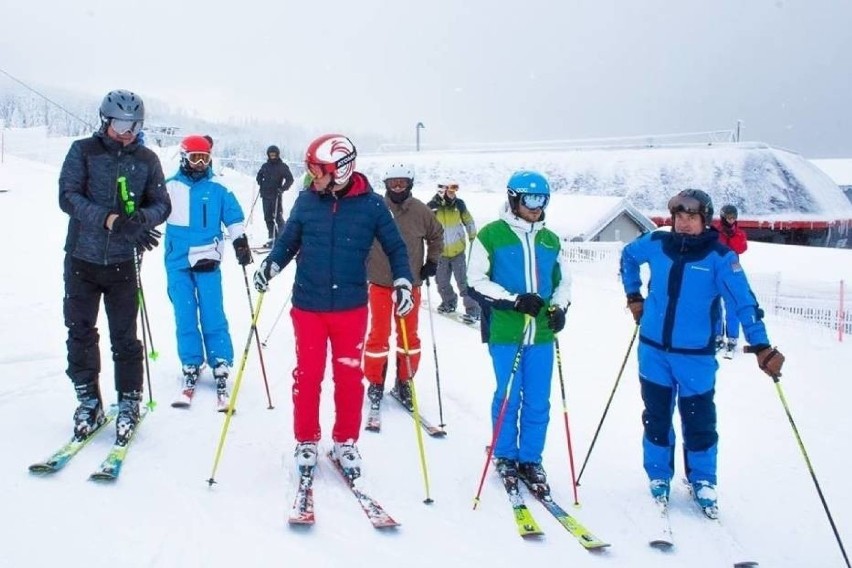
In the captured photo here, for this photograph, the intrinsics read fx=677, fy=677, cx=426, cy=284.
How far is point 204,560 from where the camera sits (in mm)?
3148

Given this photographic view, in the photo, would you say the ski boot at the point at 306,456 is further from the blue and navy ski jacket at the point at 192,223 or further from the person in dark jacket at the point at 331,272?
the blue and navy ski jacket at the point at 192,223

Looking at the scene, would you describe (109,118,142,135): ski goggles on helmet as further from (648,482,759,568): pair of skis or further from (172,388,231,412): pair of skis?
(648,482,759,568): pair of skis

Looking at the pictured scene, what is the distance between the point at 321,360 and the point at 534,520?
61.4 inches

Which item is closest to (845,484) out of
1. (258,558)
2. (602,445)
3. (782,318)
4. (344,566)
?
(602,445)

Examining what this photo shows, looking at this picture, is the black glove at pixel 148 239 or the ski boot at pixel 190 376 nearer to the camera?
the black glove at pixel 148 239

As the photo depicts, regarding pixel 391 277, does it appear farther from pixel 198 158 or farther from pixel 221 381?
pixel 198 158

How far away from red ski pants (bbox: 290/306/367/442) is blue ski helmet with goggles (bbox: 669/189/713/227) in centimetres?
204

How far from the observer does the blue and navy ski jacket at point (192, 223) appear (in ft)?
17.9

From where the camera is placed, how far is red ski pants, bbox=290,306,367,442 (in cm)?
403

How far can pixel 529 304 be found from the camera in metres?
4.04

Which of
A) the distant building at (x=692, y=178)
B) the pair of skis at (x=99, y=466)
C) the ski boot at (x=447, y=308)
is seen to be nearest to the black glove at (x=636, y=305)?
the pair of skis at (x=99, y=466)

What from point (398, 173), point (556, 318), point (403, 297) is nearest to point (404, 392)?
point (398, 173)

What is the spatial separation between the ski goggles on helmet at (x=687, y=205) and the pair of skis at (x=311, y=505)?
2.51 m

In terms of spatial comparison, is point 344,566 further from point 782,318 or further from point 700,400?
point 782,318
